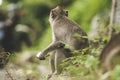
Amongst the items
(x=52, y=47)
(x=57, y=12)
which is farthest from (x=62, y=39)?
(x=57, y=12)

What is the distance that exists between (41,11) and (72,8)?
3.07 m

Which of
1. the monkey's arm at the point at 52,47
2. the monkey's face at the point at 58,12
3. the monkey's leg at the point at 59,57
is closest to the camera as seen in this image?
the monkey's leg at the point at 59,57

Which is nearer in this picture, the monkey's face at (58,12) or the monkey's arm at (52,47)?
the monkey's arm at (52,47)

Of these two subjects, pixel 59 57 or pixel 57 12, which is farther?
pixel 57 12

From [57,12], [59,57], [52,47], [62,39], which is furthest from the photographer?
[57,12]

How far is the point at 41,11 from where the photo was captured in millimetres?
28172

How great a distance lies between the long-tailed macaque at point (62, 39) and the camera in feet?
34.0

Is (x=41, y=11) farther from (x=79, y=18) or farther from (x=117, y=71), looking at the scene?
(x=117, y=71)

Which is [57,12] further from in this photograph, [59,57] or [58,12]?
[59,57]

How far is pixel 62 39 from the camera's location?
35.7ft

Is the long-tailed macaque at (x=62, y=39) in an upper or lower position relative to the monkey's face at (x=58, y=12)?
lower

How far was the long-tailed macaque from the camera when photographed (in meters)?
10.4

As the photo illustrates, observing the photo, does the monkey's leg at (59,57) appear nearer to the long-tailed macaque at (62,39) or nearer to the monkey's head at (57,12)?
the long-tailed macaque at (62,39)

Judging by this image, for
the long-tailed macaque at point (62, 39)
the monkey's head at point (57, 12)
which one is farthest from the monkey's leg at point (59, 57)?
the monkey's head at point (57, 12)
